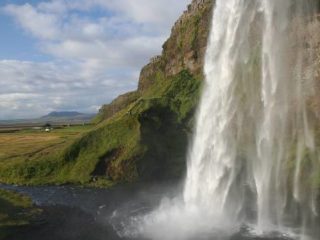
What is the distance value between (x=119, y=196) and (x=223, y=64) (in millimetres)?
24321

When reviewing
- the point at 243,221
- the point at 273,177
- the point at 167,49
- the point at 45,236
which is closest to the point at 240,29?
the point at 273,177

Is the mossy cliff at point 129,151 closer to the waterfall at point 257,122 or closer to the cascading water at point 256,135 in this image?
the cascading water at point 256,135

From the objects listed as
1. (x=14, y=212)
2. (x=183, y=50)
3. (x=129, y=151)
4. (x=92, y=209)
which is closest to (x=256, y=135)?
(x=92, y=209)

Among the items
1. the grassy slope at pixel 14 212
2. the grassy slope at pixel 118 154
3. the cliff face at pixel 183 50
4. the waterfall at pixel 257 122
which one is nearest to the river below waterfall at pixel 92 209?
the grassy slope at pixel 14 212

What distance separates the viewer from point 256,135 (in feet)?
190

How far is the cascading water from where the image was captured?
5153 cm

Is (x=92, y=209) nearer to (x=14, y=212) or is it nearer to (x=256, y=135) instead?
(x=14, y=212)

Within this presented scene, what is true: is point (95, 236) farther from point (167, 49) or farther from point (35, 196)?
point (167, 49)

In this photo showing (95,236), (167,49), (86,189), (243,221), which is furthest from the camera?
(167,49)

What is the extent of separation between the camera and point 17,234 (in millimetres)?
46812

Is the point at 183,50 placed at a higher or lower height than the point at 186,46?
lower

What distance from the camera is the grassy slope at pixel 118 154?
8156 cm

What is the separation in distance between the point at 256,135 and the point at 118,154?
110ft

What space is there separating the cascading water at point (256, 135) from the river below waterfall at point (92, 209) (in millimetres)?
3296
